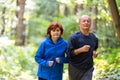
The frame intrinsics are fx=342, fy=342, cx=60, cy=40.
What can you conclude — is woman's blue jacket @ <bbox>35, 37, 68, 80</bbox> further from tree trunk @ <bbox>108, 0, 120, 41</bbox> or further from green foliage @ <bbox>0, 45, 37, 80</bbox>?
green foliage @ <bbox>0, 45, 37, 80</bbox>

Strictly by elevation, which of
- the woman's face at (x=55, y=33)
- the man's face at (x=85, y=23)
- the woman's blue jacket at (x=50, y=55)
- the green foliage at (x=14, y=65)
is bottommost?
the green foliage at (x=14, y=65)

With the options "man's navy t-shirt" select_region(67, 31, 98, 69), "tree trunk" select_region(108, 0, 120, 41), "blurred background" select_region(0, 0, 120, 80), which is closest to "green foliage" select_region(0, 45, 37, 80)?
"blurred background" select_region(0, 0, 120, 80)

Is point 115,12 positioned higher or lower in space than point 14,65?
higher

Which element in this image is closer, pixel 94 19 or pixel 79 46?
pixel 79 46

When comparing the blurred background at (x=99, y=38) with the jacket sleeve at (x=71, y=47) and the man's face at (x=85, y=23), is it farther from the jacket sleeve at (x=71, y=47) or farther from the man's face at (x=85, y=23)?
the jacket sleeve at (x=71, y=47)

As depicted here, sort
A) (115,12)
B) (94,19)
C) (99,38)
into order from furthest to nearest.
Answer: (94,19)
(99,38)
(115,12)

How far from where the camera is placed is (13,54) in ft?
42.8

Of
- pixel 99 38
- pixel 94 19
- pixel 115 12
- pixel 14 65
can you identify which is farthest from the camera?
pixel 94 19

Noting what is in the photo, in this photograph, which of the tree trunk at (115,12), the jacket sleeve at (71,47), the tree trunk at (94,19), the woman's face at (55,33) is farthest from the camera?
the tree trunk at (94,19)

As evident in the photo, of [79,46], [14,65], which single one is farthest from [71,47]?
[14,65]

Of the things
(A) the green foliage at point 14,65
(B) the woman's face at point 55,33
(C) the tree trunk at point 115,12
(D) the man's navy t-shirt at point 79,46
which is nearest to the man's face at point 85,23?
(D) the man's navy t-shirt at point 79,46

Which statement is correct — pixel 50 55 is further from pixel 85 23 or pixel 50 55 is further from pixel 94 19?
pixel 94 19

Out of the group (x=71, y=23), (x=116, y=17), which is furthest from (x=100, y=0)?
(x=71, y=23)

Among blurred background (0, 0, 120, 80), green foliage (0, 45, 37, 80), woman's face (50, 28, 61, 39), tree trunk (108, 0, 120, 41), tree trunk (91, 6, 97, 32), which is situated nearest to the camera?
woman's face (50, 28, 61, 39)
